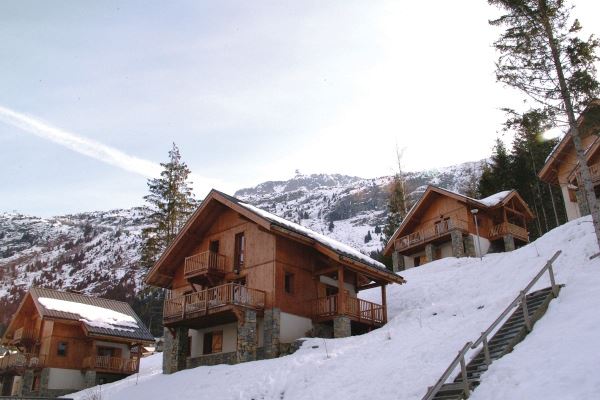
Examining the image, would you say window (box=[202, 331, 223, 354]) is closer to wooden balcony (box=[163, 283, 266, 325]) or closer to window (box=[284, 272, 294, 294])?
wooden balcony (box=[163, 283, 266, 325])

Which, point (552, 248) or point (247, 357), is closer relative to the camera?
point (247, 357)

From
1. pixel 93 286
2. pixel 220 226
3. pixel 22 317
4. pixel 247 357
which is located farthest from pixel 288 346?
pixel 93 286

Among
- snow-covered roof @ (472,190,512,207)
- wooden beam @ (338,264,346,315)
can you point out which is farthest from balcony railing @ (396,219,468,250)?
wooden beam @ (338,264,346,315)

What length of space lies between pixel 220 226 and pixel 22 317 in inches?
845

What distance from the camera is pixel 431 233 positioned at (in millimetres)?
42844

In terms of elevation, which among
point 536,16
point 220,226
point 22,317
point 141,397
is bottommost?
point 141,397

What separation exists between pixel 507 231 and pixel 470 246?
312 cm

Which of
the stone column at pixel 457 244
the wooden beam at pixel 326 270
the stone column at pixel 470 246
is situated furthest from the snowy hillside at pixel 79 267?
the wooden beam at pixel 326 270

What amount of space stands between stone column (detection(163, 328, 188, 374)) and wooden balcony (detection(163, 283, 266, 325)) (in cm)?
119

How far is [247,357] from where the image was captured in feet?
76.3

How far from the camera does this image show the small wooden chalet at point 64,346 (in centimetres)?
3575

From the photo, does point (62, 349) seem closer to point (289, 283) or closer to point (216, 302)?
point (216, 302)

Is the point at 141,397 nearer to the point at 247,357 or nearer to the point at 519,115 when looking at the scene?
the point at 247,357

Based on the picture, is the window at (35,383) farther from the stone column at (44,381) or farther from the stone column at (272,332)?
the stone column at (272,332)
